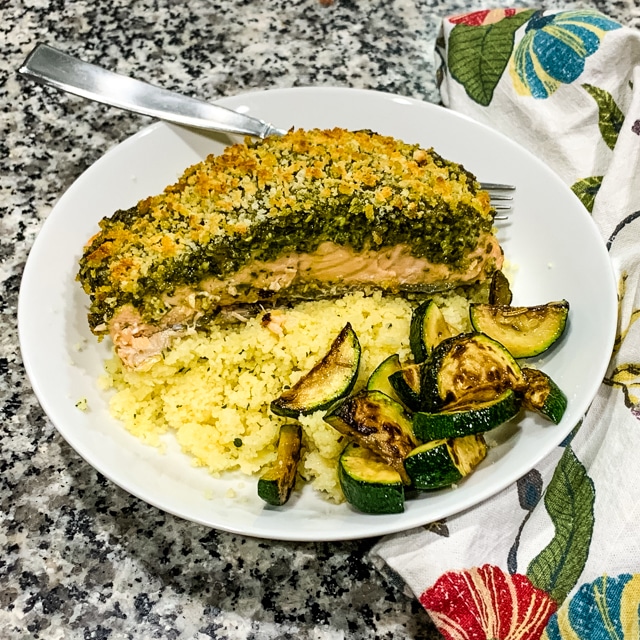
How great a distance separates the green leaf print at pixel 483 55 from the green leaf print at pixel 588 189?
0.48 m

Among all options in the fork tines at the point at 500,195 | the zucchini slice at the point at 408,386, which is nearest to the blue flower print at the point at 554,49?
the fork tines at the point at 500,195

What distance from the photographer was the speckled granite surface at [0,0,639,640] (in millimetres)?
1839

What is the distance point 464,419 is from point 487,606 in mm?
466

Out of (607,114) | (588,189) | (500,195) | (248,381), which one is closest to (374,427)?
(248,381)

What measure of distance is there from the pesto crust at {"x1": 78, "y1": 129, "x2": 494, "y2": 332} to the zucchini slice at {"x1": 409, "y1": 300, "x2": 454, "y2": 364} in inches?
9.3

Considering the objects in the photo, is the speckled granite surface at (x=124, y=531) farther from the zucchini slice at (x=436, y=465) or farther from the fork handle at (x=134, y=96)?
the fork handle at (x=134, y=96)

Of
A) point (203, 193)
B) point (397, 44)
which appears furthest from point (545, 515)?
point (397, 44)

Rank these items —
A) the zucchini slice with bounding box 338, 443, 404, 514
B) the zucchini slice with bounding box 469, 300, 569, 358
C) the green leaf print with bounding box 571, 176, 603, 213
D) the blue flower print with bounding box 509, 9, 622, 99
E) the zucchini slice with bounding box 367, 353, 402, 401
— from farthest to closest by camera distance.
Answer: the blue flower print with bounding box 509, 9, 622, 99 < the green leaf print with bounding box 571, 176, 603, 213 < the zucchini slice with bounding box 469, 300, 569, 358 < the zucchini slice with bounding box 367, 353, 402, 401 < the zucchini slice with bounding box 338, 443, 404, 514

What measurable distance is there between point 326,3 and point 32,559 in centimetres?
271

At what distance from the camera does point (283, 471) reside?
1.76m

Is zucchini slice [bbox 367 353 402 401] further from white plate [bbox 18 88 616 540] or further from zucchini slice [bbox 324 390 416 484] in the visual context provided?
white plate [bbox 18 88 616 540]

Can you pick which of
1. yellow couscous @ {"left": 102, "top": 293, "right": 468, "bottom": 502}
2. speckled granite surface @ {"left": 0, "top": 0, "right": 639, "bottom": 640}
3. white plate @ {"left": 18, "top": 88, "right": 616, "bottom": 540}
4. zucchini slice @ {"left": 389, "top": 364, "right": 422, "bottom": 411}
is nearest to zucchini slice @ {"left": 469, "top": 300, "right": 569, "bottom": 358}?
white plate @ {"left": 18, "top": 88, "right": 616, "bottom": 540}

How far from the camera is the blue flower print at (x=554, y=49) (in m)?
2.60

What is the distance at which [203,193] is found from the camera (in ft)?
6.79
